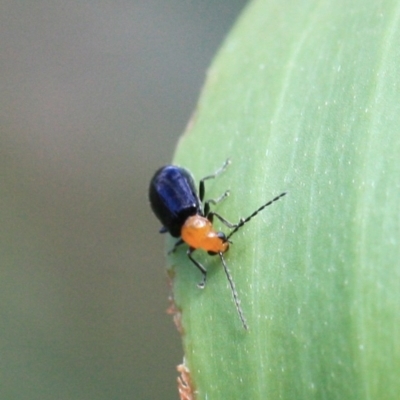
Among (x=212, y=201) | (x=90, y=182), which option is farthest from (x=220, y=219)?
(x=90, y=182)

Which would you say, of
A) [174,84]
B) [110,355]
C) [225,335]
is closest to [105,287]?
[110,355]

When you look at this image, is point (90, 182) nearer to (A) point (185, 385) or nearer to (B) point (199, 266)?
(B) point (199, 266)

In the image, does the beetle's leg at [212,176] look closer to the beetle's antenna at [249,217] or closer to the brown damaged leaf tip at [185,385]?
the beetle's antenna at [249,217]

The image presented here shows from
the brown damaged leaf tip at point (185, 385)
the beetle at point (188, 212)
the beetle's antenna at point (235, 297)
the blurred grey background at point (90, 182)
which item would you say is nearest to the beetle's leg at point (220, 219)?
the beetle at point (188, 212)

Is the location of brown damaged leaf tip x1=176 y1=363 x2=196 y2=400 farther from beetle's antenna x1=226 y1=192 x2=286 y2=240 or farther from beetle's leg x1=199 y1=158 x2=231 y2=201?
beetle's leg x1=199 y1=158 x2=231 y2=201

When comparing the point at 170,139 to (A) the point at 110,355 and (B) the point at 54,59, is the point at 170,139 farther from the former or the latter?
(A) the point at 110,355

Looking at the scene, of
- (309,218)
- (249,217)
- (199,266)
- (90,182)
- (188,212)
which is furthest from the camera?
(90,182)

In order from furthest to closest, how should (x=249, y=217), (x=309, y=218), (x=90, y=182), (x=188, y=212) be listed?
(x=90, y=182) → (x=188, y=212) → (x=249, y=217) → (x=309, y=218)
